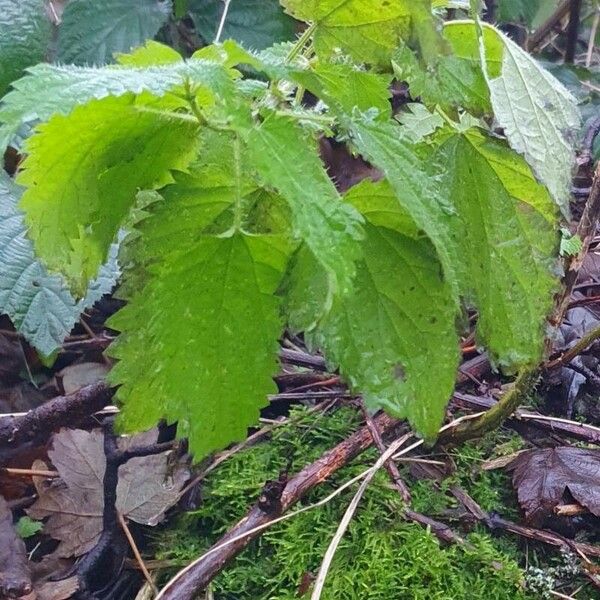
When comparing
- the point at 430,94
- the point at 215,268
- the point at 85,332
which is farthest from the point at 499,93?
the point at 85,332

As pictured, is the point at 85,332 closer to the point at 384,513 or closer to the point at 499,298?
the point at 384,513

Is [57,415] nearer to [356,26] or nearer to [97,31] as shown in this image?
[356,26]

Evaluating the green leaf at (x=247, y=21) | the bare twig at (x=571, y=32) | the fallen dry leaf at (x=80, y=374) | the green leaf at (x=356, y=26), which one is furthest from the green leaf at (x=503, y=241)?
the bare twig at (x=571, y=32)

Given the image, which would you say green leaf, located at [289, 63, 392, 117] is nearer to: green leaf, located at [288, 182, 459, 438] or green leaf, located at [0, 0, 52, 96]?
green leaf, located at [288, 182, 459, 438]

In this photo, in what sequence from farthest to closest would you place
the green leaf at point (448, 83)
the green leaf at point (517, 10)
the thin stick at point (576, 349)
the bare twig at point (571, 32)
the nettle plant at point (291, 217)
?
1. the bare twig at point (571, 32)
2. the green leaf at point (517, 10)
3. the thin stick at point (576, 349)
4. the green leaf at point (448, 83)
5. the nettle plant at point (291, 217)

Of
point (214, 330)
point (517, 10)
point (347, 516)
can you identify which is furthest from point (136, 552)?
point (517, 10)

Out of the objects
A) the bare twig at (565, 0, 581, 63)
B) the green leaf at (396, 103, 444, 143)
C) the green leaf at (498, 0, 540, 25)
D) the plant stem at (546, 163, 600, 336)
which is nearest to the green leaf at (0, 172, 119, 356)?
the green leaf at (396, 103, 444, 143)

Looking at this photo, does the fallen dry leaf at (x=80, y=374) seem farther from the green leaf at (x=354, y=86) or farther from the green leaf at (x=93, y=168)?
the green leaf at (x=354, y=86)
